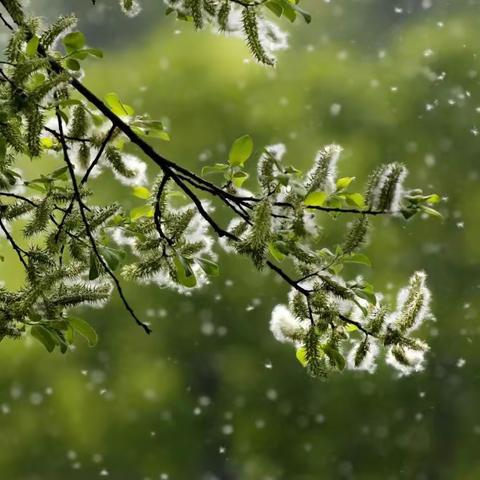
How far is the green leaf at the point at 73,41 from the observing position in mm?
1137

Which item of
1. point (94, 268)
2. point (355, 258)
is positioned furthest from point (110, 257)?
point (355, 258)

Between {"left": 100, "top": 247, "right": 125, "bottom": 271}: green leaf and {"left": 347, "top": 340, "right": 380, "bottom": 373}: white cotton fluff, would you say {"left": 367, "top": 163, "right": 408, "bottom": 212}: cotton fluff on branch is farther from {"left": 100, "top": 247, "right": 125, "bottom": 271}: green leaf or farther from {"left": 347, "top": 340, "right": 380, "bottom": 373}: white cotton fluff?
{"left": 100, "top": 247, "right": 125, "bottom": 271}: green leaf

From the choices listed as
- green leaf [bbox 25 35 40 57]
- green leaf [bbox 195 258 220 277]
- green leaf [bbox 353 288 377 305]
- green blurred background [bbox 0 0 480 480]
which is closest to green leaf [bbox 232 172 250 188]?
green leaf [bbox 195 258 220 277]

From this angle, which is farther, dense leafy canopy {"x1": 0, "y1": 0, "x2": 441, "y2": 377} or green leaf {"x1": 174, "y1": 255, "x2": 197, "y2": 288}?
green leaf {"x1": 174, "y1": 255, "x2": 197, "y2": 288}

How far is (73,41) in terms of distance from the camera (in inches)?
44.8

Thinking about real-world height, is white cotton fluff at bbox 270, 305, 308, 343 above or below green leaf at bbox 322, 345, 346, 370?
above

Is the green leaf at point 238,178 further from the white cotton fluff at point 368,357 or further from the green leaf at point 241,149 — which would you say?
the white cotton fluff at point 368,357

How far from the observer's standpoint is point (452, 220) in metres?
6.96

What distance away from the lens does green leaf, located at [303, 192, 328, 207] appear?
1.08 meters

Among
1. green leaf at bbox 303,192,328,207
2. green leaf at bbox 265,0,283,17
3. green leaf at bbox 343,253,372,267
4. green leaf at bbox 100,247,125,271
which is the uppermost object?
green leaf at bbox 265,0,283,17

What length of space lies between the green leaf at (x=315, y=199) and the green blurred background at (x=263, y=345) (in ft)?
17.8

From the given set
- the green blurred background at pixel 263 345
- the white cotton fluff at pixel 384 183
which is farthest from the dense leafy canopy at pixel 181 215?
the green blurred background at pixel 263 345

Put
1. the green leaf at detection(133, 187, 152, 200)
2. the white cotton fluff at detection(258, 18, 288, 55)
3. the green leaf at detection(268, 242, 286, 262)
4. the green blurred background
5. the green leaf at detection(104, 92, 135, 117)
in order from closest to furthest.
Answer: the white cotton fluff at detection(258, 18, 288, 55) < the green leaf at detection(268, 242, 286, 262) < the green leaf at detection(104, 92, 135, 117) < the green leaf at detection(133, 187, 152, 200) < the green blurred background

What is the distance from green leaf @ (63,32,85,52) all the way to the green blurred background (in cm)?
Result: 543
